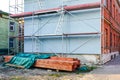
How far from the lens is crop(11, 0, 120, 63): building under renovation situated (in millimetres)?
15094

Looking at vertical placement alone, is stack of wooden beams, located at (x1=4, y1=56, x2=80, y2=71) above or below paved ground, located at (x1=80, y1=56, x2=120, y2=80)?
above

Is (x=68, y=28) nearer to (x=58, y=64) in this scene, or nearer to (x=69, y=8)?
(x=69, y=8)

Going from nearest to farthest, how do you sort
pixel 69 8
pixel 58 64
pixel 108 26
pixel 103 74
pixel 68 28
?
pixel 103 74
pixel 58 64
pixel 69 8
pixel 68 28
pixel 108 26

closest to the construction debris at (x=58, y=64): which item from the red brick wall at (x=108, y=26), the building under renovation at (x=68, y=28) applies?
the building under renovation at (x=68, y=28)

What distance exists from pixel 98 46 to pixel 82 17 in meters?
2.73

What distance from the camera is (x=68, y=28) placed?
1638 cm

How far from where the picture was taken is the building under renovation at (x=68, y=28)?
15094 mm

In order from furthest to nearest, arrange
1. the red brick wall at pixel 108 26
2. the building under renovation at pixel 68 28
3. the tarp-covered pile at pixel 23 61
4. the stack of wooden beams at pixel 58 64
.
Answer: the red brick wall at pixel 108 26 → the building under renovation at pixel 68 28 → the tarp-covered pile at pixel 23 61 → the stack of wooden beams at pixel 58 64

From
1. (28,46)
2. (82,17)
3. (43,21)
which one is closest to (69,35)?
(82,17)

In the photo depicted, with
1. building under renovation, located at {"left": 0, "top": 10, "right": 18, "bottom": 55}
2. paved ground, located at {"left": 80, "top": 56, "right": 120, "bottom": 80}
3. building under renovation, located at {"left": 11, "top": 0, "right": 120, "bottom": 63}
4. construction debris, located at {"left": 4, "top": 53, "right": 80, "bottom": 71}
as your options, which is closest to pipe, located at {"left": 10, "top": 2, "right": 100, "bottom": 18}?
building under renovation, located at {"left": 11, "top": 0, "right": 120, "bottom": 63}

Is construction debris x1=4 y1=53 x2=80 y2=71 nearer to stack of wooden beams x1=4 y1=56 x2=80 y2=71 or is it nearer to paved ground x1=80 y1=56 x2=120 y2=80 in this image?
stack of wooden beams x1=4 y1=56 x2=80 y2=71

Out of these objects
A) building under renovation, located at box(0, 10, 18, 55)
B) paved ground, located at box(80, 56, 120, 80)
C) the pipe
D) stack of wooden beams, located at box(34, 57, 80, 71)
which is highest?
the pipe

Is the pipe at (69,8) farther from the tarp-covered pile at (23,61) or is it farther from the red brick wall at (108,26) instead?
the tarp-covered pile at (23,61)

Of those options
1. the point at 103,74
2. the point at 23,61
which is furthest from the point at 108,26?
the point at 23,61
